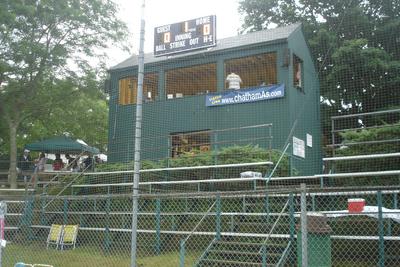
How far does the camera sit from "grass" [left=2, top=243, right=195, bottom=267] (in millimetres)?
10297

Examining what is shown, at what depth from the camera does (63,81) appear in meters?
19.8

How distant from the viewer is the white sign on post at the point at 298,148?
50.5 ft

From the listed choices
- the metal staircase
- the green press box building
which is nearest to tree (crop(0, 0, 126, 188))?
the green press box building

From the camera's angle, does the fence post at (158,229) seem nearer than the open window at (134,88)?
Yes

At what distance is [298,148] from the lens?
15734 mm

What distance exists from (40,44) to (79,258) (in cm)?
986

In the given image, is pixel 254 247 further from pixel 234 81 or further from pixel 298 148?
pixel 234 81

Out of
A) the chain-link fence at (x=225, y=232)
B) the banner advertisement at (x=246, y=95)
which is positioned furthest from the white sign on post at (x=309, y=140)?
the chain-link fence at (x=225, y=232)

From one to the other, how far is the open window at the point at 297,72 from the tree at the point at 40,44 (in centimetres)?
792

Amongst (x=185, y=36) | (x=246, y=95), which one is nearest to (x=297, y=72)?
(x=246, y=95)

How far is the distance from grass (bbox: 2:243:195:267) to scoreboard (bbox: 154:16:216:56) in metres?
7.64

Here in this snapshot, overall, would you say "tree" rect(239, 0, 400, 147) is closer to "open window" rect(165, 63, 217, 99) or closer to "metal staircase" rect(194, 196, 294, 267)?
"open window" rect(165, 63, 217, 99)

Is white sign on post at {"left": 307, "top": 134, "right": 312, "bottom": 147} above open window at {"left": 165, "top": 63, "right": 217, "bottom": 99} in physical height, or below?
below

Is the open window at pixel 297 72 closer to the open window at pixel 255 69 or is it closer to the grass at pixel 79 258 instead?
the open window at pixel 255 69
